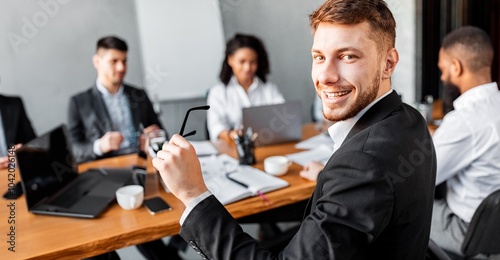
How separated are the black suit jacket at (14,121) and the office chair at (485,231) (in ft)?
7.19

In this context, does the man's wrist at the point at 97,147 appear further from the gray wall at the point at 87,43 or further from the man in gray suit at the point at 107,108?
the gray wall at the point at 87,43

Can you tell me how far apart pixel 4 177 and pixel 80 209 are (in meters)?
0.61

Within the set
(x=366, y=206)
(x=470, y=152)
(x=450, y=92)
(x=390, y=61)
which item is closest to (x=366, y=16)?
(x=390, y=61)

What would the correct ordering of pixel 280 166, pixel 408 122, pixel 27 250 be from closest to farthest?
1. pixel 408 122
2. pixel 27 250
3. pixel 280 166

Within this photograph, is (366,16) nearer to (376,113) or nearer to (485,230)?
(376,113)

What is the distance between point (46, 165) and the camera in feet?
4.98

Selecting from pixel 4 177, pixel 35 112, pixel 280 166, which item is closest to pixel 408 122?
Result: pixel 280 166

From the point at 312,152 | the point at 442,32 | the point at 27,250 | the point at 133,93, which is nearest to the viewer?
the point at 27,250

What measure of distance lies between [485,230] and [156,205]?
3.73 feet

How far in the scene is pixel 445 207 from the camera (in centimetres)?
172

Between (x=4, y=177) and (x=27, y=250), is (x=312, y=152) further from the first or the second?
(x=4, y=177)

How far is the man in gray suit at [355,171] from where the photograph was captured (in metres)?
0.81

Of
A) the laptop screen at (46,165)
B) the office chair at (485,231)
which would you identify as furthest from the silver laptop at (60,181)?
the office chair at (485,231)

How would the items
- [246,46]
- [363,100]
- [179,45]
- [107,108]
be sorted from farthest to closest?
[179,45]
[246,46]
[107,108]
[363,100]
